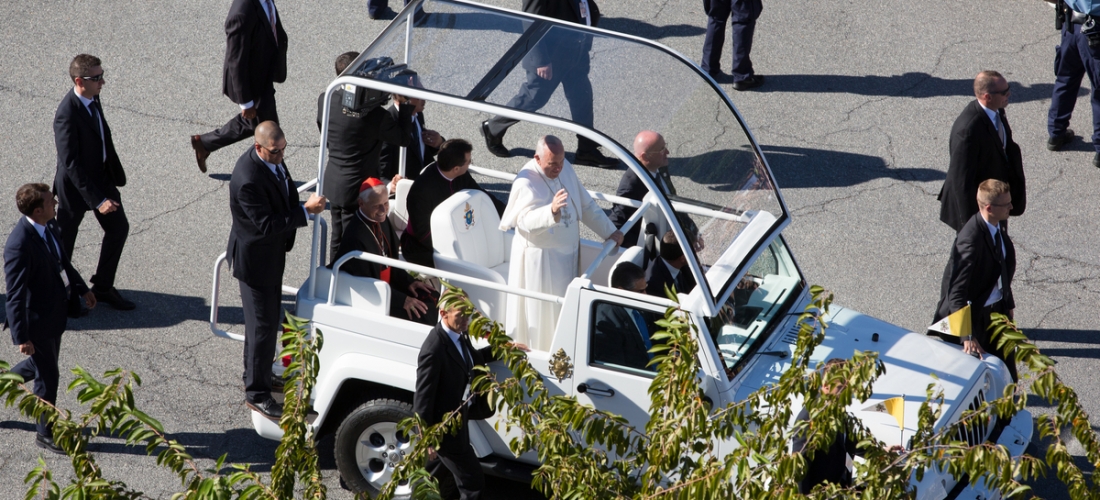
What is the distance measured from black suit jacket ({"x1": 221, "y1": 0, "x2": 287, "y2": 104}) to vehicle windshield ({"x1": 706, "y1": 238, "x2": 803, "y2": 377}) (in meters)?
5.44

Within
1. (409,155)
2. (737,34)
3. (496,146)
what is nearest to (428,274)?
(409,155)

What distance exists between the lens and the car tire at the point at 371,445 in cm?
621

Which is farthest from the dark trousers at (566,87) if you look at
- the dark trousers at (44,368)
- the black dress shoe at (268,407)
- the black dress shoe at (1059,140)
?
the black dress shoe at (1059,140)

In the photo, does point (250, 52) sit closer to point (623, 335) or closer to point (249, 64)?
point (249, 64)

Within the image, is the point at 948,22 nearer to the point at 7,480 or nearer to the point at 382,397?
the point at 382,397

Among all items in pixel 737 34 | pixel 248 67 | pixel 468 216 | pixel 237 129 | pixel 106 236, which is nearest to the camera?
pixel 468 216

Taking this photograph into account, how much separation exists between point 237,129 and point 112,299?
7.39 ft

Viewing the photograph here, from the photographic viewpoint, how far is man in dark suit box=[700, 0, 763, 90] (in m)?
11.2

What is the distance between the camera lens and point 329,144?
8086 mm

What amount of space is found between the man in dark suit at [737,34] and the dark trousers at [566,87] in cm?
516

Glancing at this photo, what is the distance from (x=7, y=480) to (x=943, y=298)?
19.6 ft

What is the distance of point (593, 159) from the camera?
9.88 meters

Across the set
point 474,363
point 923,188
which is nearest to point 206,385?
point 474,363

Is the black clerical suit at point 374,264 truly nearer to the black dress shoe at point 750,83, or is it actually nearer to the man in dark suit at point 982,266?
the man in dark suit at point 982,266
